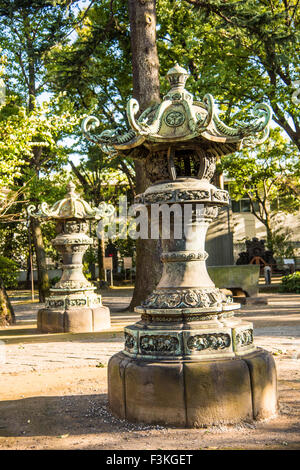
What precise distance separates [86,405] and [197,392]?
1.45 meters

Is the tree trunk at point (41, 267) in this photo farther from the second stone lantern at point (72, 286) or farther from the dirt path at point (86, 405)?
the dirt path at point (86, 405)

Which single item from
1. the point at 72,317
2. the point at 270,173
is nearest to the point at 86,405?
the point at 72,317

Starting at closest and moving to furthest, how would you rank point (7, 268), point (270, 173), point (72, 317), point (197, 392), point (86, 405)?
point (197, 392) → point (86, 405) → point (72, 317) → point (7, 268) → point (270, 173)

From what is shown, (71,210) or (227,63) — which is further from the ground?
(227,63)

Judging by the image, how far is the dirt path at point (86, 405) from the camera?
4008 millimetres

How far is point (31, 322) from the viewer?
Result: 527 inches

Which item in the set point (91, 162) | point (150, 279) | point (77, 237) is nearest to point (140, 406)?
point (77, 237)

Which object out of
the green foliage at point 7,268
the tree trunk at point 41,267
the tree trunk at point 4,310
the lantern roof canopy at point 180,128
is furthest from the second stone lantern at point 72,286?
the tree trunk at point 41,267

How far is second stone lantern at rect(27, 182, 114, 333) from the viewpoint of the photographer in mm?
10938

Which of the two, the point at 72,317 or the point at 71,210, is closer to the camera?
the point at 72,317

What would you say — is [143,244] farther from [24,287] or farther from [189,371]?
[24,287]

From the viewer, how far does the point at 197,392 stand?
4289mm

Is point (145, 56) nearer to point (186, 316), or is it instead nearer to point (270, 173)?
point (186, 316)

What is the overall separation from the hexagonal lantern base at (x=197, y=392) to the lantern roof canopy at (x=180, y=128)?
2.12 m
